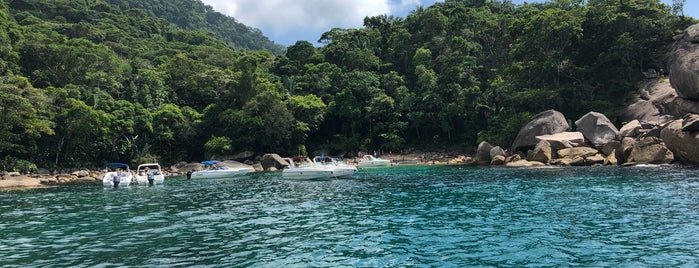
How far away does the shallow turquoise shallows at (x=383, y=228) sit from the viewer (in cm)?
1044

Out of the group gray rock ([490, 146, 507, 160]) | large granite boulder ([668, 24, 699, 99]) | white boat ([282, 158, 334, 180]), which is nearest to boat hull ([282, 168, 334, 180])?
white boat ([282, 158, 334, 180])

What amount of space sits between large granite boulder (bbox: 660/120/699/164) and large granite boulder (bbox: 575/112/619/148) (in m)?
6.61

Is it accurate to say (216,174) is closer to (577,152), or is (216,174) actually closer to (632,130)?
(577,152)

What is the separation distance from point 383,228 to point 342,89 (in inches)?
2300

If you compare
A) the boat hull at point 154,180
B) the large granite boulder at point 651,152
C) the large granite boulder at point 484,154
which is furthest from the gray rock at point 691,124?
the boat hull at point 154,180

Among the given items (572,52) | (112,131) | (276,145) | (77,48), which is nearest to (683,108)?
(572,52)

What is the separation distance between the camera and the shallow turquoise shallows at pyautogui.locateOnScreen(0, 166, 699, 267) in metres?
10.4

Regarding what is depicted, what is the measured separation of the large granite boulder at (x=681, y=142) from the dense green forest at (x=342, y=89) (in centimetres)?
1566

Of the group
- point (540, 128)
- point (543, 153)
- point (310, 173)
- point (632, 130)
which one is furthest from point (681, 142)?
point (310, 173)

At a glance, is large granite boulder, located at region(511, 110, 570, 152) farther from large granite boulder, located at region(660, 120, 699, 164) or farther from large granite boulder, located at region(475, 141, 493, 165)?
large granite boulder, located at region(660, 120, 699, 164)

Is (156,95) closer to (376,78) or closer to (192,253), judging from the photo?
(376,78)

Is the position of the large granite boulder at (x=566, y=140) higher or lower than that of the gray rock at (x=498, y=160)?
higher

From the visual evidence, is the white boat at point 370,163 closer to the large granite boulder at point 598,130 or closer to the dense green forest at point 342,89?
the dense green forest at point 342,89

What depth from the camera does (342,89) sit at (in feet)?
235
